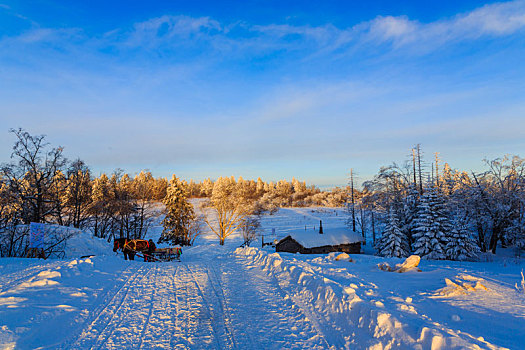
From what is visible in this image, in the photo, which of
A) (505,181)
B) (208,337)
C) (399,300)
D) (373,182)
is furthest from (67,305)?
(373,182)

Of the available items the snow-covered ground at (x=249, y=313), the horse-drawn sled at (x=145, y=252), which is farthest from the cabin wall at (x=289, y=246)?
the snow-covered ground at (x=249, y=313)

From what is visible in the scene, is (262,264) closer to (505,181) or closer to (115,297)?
(115,297)

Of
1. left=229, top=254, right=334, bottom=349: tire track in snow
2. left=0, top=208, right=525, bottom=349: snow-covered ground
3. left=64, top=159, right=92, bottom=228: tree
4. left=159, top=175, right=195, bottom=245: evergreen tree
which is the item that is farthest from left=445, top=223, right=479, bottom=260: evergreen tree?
left=64, top=159, right=92, bottom=228: tree

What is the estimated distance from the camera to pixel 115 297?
8.18 meters

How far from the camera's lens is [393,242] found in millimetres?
29312

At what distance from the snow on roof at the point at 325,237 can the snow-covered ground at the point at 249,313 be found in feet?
79.2

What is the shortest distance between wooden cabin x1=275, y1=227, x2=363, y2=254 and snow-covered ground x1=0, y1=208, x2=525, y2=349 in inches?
940

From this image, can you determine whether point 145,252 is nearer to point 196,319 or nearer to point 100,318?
point 100,318

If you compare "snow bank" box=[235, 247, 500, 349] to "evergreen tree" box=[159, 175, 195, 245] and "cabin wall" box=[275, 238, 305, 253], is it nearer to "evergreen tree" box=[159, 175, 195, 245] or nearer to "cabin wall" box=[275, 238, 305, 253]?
"cabin wall" box=[275, 238, 305, 253]

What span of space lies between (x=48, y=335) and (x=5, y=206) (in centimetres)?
2735

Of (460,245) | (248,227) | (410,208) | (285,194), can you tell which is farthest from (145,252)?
(285,194)

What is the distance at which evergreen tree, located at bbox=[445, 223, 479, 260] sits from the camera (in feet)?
84.4

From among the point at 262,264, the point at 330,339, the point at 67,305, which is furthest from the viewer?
the point at 262,264

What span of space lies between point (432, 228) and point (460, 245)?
8.36 feet
